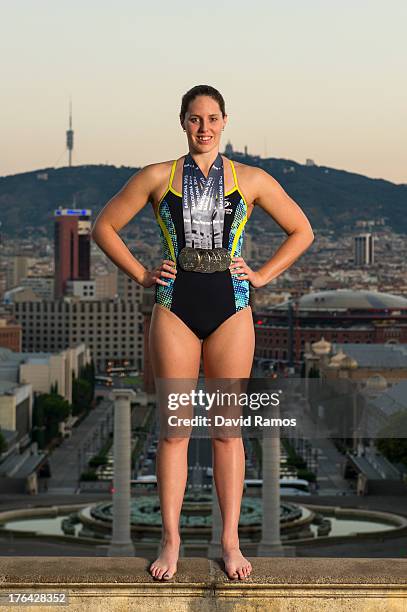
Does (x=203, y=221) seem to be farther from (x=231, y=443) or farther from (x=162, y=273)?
(x=231, y=443)

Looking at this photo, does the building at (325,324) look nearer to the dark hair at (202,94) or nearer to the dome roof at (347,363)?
the dome roof at (347,363)

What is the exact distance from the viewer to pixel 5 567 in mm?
8508

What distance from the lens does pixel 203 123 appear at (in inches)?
344

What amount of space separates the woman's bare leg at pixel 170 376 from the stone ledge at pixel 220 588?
0.18 metres

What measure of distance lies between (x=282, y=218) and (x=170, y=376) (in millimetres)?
1199

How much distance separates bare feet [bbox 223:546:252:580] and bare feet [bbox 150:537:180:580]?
0.31 metres

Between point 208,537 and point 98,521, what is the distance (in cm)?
450

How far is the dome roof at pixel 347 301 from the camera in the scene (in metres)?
147

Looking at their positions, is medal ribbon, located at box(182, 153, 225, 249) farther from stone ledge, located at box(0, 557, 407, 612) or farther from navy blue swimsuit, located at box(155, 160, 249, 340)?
stone ledge, located at box(0, 557, 407, 612)

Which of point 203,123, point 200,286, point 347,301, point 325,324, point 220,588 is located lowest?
point 325,324

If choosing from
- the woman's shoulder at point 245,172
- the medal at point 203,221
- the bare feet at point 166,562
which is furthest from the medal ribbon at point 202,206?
the bare feet at point 166,562

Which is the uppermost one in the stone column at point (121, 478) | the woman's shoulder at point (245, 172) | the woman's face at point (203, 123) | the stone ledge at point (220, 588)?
the woman's face at point (203, 123)

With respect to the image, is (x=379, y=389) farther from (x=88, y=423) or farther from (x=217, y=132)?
(x=217, y=132)

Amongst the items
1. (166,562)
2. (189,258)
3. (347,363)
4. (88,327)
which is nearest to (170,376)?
(189,258)
